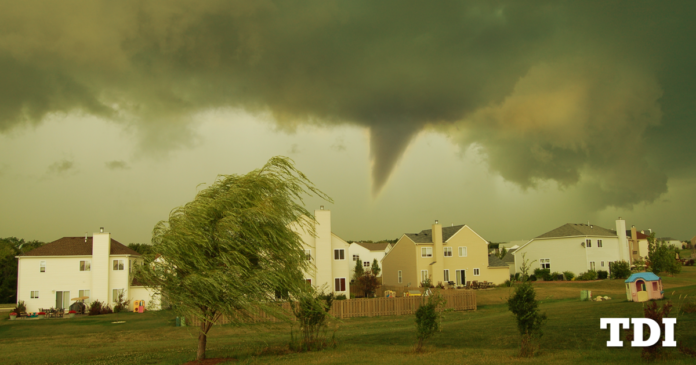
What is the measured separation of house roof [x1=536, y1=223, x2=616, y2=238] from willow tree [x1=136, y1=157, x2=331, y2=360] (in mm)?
56862

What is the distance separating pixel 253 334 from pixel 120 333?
897cm

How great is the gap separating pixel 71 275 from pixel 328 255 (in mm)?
24710

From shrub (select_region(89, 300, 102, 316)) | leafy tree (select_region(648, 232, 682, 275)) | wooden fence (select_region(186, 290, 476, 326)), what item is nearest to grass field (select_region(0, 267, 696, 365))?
wooden fence (select_region(186, 290, 476, 326))

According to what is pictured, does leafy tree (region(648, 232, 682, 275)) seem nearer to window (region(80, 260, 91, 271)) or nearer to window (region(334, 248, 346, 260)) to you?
window (region(334, 248, 346, 260))

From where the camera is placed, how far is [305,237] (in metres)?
45.1

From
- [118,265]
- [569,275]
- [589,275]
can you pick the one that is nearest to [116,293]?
[118,265]

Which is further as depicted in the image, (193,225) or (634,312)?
(634,312)

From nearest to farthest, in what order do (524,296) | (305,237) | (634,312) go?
(524,296)
(634,312)
(305,237)

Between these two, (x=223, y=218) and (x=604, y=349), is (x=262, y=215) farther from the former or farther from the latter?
(x=604, y=349)

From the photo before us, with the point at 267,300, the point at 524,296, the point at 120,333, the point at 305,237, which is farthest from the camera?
the point at 305,237

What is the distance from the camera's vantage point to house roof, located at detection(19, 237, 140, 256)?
46.6 metres

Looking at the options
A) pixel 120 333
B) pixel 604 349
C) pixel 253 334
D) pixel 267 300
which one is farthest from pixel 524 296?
pixel 120 333

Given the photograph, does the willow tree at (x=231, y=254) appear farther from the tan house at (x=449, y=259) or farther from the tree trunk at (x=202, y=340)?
the tan house at (x=449, y=259)

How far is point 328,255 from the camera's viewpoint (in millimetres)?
45031
